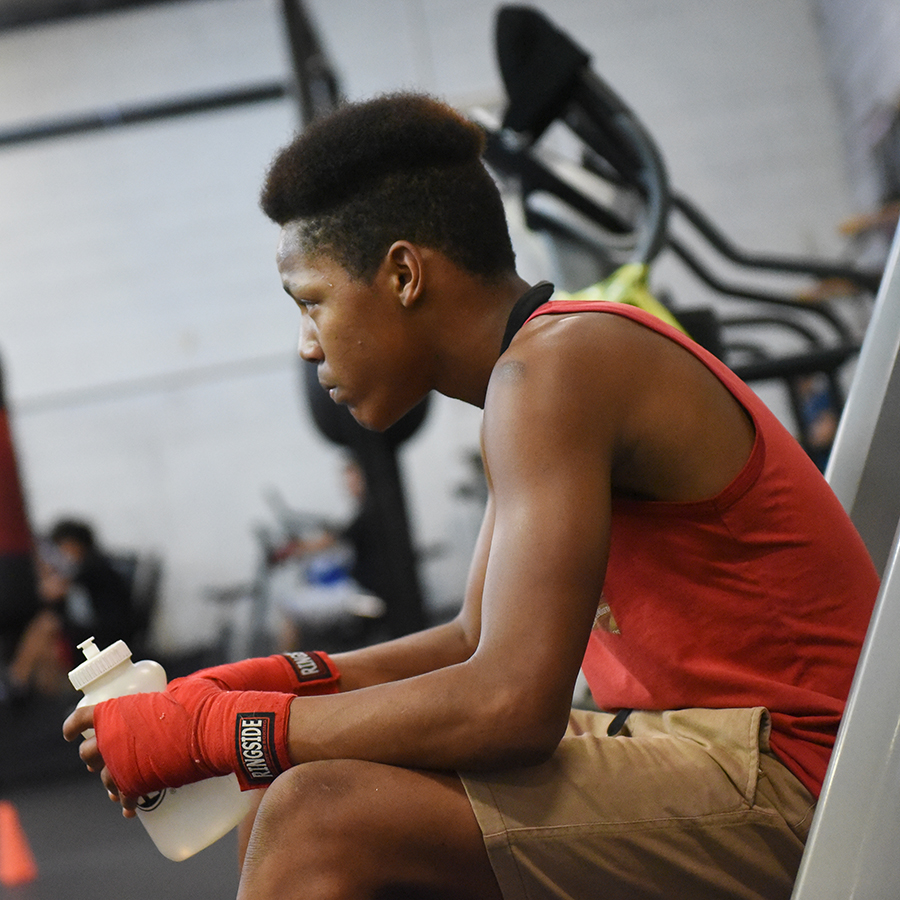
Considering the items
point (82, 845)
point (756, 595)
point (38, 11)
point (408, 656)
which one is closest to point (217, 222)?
point (38, 11)

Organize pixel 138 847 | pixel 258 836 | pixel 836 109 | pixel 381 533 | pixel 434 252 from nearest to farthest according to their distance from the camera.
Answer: pixel 258 836 < pixel 434 252 < pixel 138 847 < pixel 381 533 < pixel 836 109

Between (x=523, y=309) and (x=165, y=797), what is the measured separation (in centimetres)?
61

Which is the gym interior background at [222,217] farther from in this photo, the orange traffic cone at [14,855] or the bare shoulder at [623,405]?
the bare shoulder at [623,405]

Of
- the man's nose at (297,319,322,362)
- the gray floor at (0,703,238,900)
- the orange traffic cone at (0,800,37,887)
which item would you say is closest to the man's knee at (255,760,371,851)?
the man's nose at (297,319,322,362)

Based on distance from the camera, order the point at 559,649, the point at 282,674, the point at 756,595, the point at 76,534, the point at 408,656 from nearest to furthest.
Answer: the point at 559,649 → the point at 756,595 → the point at 282,674 → the point at 408,656 → the point at 76,534

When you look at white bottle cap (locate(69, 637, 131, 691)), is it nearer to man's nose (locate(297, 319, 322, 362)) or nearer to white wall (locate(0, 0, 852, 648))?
man's nose (locate(297, 319, 322, 362))

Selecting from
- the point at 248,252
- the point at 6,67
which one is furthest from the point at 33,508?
the point at 6,67

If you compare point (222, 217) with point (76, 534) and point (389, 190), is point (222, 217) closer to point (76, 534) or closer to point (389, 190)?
point (76, 534)

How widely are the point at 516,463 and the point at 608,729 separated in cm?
36

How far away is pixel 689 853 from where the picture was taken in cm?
81

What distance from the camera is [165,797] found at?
93 cm

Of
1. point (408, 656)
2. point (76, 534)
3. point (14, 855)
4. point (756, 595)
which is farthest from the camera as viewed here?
point (76, 534)

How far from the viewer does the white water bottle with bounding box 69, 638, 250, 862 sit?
0.90m

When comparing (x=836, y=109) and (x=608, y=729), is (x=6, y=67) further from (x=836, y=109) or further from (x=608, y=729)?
(x=608, y=729)
